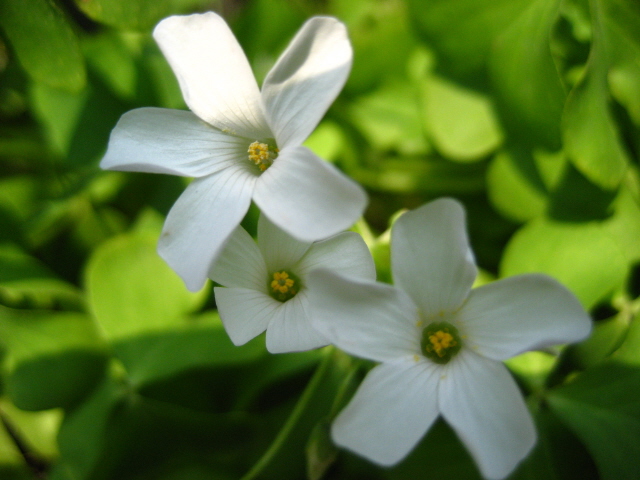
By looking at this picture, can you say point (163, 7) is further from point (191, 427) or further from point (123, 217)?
point (191, 427)

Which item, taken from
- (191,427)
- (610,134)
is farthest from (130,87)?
(610,134)

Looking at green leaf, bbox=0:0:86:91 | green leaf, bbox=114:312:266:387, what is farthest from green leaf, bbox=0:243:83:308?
green leaf, bbox=0:0:86:91

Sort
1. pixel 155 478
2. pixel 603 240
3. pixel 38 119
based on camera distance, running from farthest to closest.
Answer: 1. pixel 38 119
2. pixel 155 478
3. pixel 603 240

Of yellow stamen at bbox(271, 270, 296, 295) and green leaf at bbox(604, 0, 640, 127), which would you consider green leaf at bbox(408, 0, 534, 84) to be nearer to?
green leaf at bbox(604, 0, 640, 127)

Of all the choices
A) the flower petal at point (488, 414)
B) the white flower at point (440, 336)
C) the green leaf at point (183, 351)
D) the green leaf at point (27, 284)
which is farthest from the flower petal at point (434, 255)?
the green leaf at point (27, 284)

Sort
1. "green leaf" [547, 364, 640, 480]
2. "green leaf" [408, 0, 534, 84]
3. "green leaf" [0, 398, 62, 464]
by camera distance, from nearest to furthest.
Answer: "green leaf" [547, 364, 640, 480] → "green leaf" [408, 0, 534, 84] → "green leaf" [0, 398, 62, 464]

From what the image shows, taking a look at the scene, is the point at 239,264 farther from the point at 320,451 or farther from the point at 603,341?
the point at 603,341

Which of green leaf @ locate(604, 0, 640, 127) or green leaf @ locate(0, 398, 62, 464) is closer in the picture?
green leaf @ locate(604, 0, 640, 127)

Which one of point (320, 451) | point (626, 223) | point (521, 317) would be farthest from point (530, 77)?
point (320, 451)
